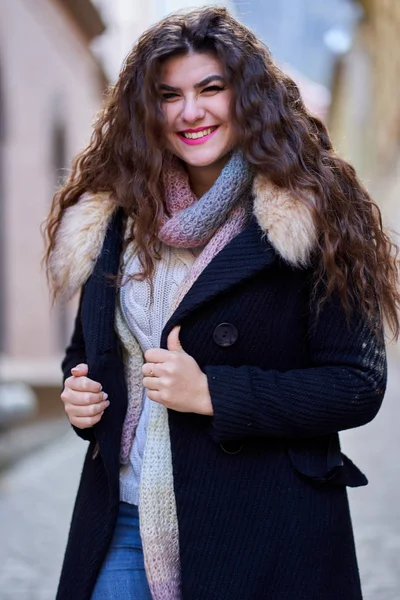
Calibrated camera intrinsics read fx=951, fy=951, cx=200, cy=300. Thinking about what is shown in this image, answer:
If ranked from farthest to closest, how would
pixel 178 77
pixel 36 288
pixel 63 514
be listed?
pixel 36 288
pixel 63 514
pixel 178 77

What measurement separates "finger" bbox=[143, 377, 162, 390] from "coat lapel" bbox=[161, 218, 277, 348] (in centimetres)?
13

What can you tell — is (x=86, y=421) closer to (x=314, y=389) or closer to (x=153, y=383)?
(x=153, y=383)

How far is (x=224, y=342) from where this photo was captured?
2.17 m

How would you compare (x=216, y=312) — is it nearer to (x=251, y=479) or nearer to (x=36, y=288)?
(x=251, y=479)

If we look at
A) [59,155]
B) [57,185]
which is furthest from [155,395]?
[59,155]

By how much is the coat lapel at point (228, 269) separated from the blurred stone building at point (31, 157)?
414 inches

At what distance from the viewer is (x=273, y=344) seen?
2.20m

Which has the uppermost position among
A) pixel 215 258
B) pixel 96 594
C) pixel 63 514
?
pixel 215 258

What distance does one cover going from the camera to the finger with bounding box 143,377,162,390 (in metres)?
2.08

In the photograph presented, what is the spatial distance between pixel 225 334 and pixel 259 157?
417 millimetres

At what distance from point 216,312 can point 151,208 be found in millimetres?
349

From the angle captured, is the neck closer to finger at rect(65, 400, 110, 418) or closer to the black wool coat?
the black wool coat

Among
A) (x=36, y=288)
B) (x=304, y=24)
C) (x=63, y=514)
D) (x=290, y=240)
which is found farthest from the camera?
(x=36, y=288)

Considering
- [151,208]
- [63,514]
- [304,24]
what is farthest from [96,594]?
[304,24]
